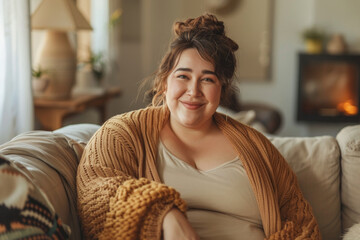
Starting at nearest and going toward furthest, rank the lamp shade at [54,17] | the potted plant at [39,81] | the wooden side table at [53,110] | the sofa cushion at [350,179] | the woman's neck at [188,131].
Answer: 1. the woman's neck at [188,131]
2. the sofa cushion at [350,179]
3. the lamp shade at [54,17]
4. the potted plant at [39,81]
5. the wooden side table at [53,110]

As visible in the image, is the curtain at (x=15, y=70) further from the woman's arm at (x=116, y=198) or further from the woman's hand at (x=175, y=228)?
the woman's hand at (x=175, y=228)

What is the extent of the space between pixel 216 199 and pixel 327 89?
4.57m

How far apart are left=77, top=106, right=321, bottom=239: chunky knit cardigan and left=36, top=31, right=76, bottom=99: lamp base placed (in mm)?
1495

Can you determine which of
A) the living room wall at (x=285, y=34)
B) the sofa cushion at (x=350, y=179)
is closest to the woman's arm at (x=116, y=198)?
the sofa cushion at (x=350, y=179)

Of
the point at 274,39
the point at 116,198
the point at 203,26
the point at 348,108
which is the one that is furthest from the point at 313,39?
the point at 116,198

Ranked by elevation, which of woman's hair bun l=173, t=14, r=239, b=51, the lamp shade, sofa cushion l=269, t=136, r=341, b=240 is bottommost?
sofa cushion l=269, t=136, r=341, b=240

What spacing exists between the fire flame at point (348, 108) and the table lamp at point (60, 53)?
364cm

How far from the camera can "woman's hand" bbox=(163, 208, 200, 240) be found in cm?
123

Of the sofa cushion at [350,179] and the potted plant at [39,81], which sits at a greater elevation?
the potted plant at [39,81]

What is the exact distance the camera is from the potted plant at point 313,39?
5.58 m

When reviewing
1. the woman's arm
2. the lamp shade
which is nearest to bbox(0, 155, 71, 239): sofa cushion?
the woman's arm

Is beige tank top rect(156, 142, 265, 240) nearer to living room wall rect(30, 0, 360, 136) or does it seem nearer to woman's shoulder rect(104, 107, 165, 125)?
woman's shoulder rect(104, 107, 165, 125)

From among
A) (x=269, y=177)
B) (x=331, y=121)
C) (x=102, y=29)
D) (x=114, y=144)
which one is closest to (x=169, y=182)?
(x=114, y=144)

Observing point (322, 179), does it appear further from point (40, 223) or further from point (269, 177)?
point (40, 223)
